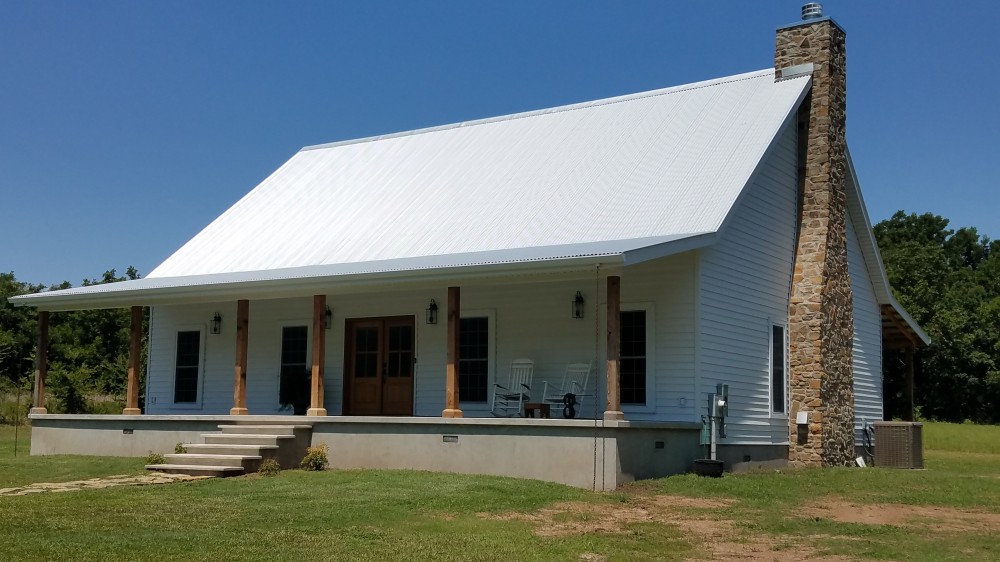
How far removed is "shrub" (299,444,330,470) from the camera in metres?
15.4

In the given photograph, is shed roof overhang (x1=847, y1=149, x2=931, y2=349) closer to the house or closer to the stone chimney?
the house

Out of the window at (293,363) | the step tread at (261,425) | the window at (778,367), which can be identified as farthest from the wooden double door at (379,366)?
the window at (778,367)

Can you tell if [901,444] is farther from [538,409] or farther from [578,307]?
[538,409]

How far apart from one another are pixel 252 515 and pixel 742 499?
18.9ft

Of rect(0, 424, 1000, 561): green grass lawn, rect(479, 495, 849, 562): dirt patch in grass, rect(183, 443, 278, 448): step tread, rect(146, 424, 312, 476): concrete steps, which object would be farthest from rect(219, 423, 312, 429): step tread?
rect(479, 495, 849, 562): dirt patch in grass

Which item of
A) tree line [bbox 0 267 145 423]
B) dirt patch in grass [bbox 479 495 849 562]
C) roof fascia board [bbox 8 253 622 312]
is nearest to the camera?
dirt patch in grass [bbox 479 495 849 562]

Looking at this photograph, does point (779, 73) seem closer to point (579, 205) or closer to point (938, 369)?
point (579, 205)

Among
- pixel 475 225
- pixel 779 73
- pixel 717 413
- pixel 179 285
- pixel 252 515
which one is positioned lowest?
pixel 252 515

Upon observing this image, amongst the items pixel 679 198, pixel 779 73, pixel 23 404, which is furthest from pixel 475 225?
pixel 23 404

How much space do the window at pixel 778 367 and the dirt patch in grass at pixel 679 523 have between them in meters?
5.43

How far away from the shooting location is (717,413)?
49.7ft

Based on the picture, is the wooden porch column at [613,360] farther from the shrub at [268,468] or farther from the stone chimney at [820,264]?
the stone chimney at [820,264]

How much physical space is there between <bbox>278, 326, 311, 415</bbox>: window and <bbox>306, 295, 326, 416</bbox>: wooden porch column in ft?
8.54

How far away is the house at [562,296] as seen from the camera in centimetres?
1507
